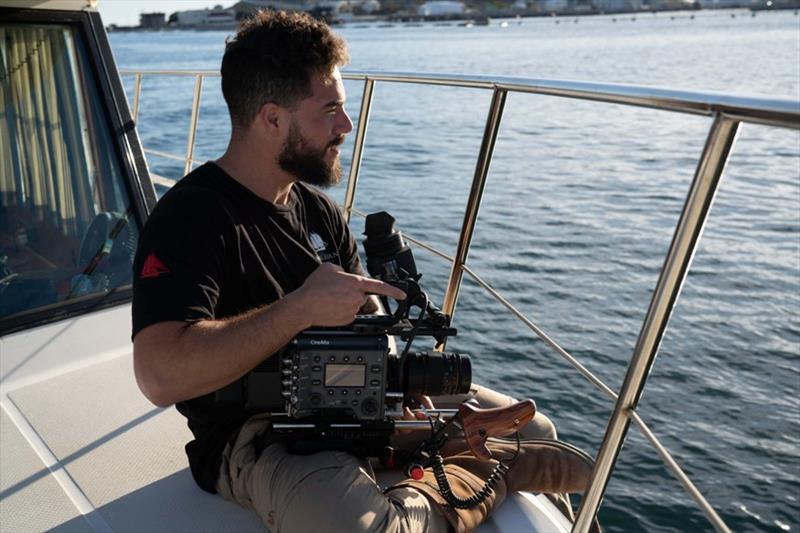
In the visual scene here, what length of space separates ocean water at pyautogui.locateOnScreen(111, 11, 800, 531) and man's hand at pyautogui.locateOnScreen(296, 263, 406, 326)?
2.56ft

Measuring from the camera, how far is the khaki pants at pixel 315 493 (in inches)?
62.5

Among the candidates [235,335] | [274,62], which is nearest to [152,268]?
[235,335]

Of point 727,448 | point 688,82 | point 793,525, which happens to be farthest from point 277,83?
point 688,82

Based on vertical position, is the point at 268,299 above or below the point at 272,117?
below

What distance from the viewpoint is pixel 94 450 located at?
2271 mm

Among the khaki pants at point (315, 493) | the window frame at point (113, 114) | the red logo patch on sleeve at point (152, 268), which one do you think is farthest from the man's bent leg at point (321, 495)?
the window frame at point (113, 114)

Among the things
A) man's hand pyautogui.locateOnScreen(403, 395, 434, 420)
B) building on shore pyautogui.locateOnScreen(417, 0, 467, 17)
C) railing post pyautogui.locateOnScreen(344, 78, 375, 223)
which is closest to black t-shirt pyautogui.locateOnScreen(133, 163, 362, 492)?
man's hand pyautogui.locateOnScreen(403, 395, 434, 420)

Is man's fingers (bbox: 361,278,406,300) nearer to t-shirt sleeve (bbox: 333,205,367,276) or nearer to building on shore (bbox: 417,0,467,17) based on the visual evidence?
t-shirt sleeve (bbox: 333,205,367,276)

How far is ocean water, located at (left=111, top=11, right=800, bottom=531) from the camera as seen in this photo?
227 inches

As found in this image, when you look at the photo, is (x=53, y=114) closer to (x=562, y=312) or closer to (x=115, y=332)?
(x=115, y=332)

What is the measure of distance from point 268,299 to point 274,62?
1.85 feet

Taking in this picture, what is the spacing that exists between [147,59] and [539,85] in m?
38.0

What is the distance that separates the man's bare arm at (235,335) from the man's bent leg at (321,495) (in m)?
0.24

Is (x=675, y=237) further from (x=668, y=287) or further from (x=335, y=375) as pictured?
(x=335, y=375)
